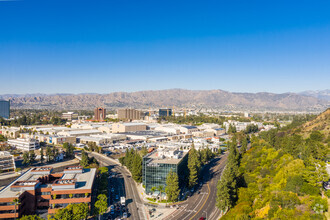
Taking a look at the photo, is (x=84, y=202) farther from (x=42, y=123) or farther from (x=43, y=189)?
(x=42, y=123)

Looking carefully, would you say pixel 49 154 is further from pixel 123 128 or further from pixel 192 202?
pixel 123 128

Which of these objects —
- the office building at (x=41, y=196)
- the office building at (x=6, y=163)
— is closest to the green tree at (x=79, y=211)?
the office building at (x=41, y=196)

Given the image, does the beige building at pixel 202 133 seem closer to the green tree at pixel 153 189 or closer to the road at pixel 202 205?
the road at pixel 202 205

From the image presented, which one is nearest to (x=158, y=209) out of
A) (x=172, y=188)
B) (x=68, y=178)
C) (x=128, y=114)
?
(x=172, y=188)

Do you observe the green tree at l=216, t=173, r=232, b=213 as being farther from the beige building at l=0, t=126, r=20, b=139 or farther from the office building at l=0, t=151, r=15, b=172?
the beige building at l=0, t=126, r=20, b=139

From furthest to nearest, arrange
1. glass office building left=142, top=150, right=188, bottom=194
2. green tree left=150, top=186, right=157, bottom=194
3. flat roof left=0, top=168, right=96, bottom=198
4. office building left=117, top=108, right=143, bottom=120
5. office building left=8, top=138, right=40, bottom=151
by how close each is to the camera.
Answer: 1. office building left=117, top=108, right=143, bottom=120
2. office building left=8, top=138, right=40, bottom=151
3. glass office building left=142, top=150, right=188, bottom=194
4. green tree left=150, top=186, right=157, bottom=194
5. flat roof left=0, top=168, right=96, bottom=198

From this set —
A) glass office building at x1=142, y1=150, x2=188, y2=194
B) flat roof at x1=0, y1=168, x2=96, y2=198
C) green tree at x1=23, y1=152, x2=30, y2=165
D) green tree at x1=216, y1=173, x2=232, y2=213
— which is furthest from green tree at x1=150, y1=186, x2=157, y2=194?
green tree at x1=23, y1=152, x2=30, y2=165

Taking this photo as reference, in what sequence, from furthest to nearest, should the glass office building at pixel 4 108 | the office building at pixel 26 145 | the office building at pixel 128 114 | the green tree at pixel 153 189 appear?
1. the glass office building at pixel 4 108
2. the office building at pixel 128 114
3. the office building at pixel 26 145
4. the green tree at pixel 153 189
